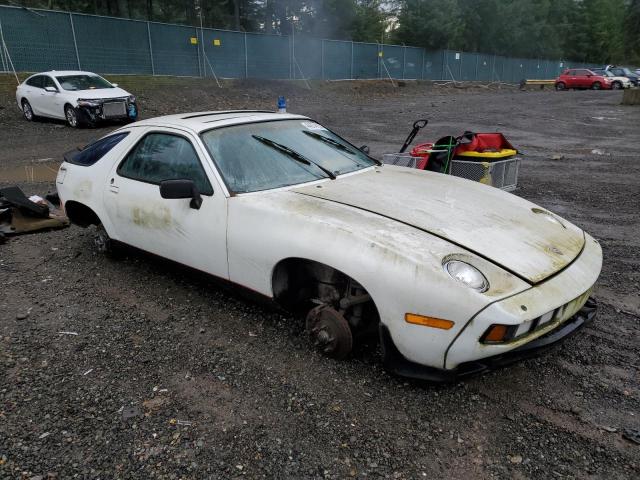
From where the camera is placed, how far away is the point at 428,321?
235 centimetres

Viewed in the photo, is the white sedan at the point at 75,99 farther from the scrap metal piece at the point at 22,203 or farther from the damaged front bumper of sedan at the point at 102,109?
the scrap metal piece at the point at 22,203

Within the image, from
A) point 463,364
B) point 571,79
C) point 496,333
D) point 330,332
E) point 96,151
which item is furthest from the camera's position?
point 571,79

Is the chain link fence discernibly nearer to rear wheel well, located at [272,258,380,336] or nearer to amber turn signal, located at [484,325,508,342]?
rear wheel well, located at [272,258,380,336]

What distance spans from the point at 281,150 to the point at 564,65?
71045 millimetres

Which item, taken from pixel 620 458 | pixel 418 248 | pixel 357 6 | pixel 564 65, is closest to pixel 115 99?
pixel 418 248

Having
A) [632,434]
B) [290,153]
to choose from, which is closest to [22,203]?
[290,153]

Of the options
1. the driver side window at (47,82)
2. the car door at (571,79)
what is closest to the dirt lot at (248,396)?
the driver side window at (47,82)

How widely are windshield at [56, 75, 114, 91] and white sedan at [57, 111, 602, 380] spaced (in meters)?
10.8

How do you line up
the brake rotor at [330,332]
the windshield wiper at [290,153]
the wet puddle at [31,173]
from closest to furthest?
the brake rotor at [330,332] < the windshield wiper at [290,153] < the wet puddle at [31,173]

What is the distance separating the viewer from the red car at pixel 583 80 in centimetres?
3525

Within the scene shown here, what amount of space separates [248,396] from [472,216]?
1.67 metres

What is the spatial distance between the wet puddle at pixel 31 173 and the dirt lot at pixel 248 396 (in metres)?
4.10

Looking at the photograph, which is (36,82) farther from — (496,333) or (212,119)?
(496,333)

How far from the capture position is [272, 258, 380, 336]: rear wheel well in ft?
9.17
